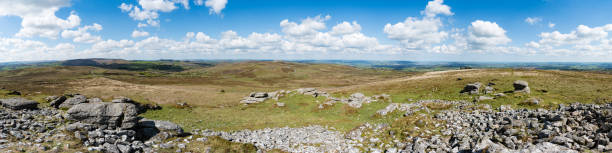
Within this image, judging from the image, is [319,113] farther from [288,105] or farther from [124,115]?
[124,115]

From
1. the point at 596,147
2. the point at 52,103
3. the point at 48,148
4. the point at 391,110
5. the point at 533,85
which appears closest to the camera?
the point at 596,147

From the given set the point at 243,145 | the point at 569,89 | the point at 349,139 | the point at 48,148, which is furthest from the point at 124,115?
the point at 569,89

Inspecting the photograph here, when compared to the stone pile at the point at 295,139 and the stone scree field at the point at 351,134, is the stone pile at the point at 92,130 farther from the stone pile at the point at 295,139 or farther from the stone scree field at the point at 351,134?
the stone pile at the point at 295,139

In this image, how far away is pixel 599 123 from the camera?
549 inches

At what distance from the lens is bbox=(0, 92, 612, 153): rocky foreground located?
1309 cm

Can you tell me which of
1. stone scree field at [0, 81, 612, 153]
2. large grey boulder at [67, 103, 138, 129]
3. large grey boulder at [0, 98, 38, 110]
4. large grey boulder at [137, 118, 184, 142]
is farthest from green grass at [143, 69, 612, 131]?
large grey boulder at [0, 98, 38, 110]

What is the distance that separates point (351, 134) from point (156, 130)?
1808 centimetres

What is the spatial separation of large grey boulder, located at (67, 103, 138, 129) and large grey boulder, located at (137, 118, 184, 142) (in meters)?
0.93

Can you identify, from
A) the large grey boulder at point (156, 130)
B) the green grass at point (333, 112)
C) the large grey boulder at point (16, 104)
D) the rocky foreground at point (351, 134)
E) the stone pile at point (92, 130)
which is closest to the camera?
the rocky foreground at point (351, 134)

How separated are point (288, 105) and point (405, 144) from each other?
92.1 feet

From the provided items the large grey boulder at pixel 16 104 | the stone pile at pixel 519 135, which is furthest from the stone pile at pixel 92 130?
the stone pile at pixel 519 135

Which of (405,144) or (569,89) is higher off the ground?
(569,89)

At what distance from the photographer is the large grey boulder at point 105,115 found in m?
17.5

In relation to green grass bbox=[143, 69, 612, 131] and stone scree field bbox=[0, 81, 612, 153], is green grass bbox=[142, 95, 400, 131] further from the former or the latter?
stone scree field bbox=[0, 81, 612, 153]
